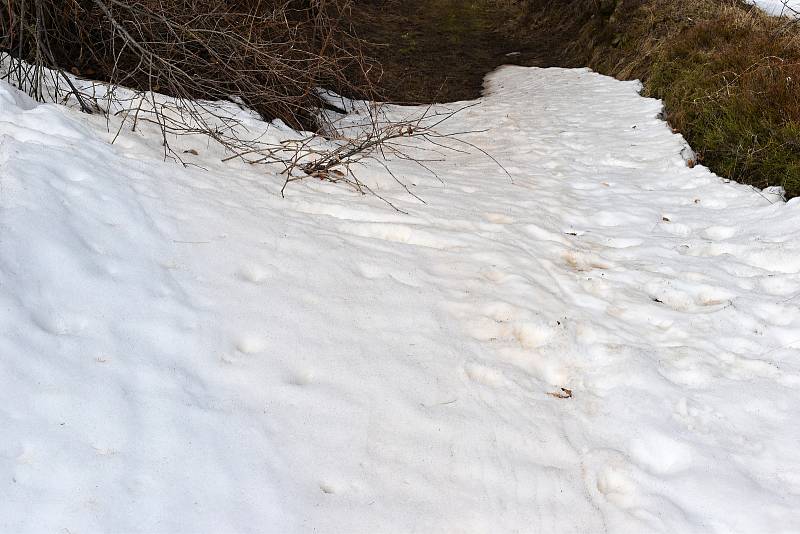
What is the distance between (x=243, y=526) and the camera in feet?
4.67

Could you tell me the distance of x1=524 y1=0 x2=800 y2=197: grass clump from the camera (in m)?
4.16

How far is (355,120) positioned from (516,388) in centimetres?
496

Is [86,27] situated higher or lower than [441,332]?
higher

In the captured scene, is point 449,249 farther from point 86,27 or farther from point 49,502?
point 86,27

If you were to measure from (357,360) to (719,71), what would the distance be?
5.12 m

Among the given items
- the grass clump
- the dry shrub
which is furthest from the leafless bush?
the grass clump

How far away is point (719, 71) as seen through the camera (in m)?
5.48

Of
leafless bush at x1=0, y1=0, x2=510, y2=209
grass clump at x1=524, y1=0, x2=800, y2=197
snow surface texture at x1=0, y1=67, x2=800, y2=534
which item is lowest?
snow surface texture at x1=0, y1=67, x2=800, y2=534

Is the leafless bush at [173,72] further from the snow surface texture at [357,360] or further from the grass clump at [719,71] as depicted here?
the grass clump at [719,71]

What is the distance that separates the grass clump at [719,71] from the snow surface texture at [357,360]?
2.95 feet

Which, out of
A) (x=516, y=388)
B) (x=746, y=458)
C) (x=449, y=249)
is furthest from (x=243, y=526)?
(x=449, y=249)

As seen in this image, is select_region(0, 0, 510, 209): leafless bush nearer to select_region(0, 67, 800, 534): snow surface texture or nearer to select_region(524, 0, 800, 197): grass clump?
select_region(0, 67, 800, 534): snow surface texture

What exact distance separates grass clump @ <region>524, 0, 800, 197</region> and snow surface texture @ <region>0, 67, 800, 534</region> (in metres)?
0.90

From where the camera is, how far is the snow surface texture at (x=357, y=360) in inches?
60.6
